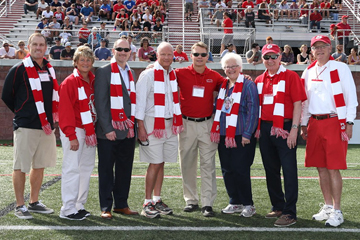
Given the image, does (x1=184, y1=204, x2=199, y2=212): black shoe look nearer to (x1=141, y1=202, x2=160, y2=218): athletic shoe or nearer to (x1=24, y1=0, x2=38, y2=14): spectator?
(x1=141, y1=202, x2=160, y2=218): athletic shoe

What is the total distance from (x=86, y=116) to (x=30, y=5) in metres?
17.9

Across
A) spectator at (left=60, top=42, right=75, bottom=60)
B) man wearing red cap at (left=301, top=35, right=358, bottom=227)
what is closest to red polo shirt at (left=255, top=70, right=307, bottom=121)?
man wearing red cap at (left=301, top=35, right=358, bottom=227)

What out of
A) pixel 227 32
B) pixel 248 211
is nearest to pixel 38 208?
pixel 248 211

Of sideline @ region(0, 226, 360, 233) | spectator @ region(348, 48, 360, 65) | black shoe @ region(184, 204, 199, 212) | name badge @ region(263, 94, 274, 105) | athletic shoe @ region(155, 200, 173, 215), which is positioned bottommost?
black shoe @ region(184, 204, 199, 212)

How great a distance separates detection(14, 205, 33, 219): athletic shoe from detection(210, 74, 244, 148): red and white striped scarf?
7.45 feet

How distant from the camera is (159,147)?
6.14 metres

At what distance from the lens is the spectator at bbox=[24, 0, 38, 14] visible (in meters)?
22.1

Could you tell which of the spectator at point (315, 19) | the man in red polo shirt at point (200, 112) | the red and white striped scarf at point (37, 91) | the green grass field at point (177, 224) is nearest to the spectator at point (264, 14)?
the spectator at point (315, 19)

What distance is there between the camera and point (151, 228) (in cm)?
549

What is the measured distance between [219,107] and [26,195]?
2990mm

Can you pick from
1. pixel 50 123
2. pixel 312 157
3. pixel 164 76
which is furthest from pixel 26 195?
pixel 312 157

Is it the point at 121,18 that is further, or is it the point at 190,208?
the point at 121,18

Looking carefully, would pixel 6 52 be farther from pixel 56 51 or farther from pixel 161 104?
pixel 161 104

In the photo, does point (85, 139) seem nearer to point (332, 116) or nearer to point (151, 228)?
point (151, 228)
